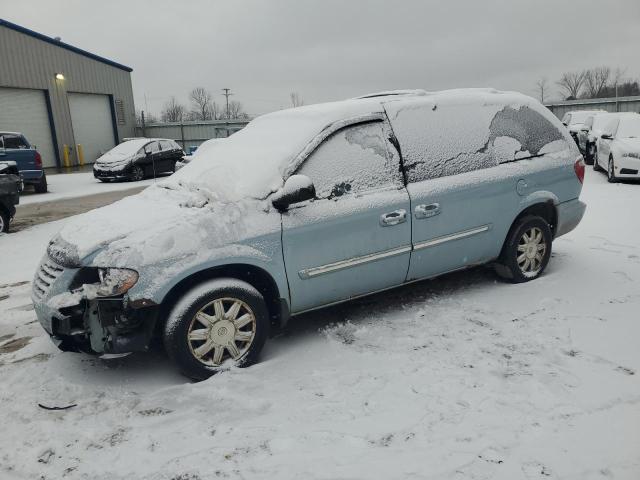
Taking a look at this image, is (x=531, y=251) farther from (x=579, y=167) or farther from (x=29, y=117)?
(x=29, y=117)

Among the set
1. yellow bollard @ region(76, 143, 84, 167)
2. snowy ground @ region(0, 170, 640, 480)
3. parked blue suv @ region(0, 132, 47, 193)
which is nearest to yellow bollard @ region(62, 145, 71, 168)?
yellow bollard @ region(76, 143, 84, 167)

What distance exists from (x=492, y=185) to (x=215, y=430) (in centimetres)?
300

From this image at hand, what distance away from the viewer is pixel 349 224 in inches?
144

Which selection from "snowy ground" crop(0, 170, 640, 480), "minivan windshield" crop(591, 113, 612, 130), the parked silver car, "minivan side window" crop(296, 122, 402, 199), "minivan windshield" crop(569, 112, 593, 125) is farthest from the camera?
"minivan windshield" crop(569, 112, 593, 125)

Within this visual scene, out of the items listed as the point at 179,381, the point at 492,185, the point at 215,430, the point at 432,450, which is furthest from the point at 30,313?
the point at 492,185

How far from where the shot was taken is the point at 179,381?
3367 mm

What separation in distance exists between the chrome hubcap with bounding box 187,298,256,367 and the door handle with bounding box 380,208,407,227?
3.97 feet

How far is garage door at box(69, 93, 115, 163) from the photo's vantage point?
2536 centimetres

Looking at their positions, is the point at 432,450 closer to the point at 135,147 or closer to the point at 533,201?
the point at 533,201

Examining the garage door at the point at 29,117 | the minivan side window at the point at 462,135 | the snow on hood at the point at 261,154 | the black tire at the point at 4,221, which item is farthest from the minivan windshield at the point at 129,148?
the minivan side window at the point at 462,135

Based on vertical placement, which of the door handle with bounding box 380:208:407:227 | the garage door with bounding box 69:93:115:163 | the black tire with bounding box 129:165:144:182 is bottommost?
the door handle with bounding box 380:208:407:227

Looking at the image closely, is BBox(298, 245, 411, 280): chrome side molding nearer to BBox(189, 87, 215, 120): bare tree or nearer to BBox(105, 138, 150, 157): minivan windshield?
BBox(105, 138, 150, 157): minivan windshield

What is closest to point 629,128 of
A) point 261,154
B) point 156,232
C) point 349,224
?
point 349,224

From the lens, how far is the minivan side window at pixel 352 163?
3646mm
